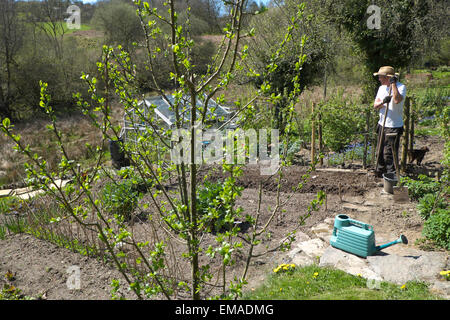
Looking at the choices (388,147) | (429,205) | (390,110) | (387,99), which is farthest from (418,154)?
(429,205)

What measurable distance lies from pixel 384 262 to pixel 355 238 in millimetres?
327

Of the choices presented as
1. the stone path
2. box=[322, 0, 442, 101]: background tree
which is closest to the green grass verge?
the stone path

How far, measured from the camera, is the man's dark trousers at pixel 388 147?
195 inches

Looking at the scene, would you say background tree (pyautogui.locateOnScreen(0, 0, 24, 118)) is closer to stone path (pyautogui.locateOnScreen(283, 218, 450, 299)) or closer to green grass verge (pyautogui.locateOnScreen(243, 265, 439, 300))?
stone path (pyautogui.locateOnScreen(283, 218, 450, 299))

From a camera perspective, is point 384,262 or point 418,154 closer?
point 384,262

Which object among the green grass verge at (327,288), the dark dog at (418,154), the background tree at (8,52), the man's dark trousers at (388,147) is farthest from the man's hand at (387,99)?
the background tree at (8,52)

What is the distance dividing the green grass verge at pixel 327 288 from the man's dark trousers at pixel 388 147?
8.92ft

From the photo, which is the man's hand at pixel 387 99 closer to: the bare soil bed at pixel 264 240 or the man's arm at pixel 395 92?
the man's arm at pixel 395 92

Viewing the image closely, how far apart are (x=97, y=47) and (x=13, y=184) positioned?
1127 cm

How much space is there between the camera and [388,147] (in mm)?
5184

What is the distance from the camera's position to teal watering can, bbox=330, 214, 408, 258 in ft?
10.6

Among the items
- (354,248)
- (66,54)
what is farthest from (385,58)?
(66,54)

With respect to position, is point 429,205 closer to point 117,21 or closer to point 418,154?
point 418,154

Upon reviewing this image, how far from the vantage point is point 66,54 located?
18078 millimetres
